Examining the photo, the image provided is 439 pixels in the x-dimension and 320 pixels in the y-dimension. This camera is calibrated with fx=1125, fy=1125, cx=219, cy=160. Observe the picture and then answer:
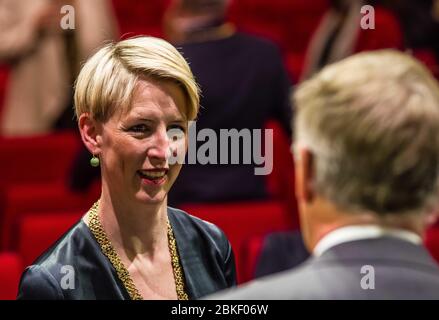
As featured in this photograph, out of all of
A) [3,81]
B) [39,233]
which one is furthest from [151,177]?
[3,81]

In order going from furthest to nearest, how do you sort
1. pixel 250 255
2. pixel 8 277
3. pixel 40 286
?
pixel 250 255
pixel 8 277
pixel 40 286

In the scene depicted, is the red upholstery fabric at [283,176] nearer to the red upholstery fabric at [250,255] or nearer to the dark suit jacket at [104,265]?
the red upholstery fabric at [250,255]

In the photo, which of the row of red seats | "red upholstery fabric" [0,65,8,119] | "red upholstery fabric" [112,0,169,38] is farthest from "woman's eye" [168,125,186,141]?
"red upholstery fabric" [112,0,169,38]

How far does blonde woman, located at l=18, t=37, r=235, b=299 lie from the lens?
4.39 feet

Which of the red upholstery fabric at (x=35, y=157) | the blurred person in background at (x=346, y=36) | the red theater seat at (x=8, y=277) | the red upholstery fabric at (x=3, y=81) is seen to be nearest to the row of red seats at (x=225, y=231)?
the red theater seat at (x=8, y=277)

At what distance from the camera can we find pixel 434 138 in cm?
98

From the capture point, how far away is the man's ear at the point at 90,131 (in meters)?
1.37

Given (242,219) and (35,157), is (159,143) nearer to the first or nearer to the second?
(242,219)

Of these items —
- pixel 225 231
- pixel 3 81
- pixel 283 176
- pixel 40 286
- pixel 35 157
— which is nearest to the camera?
pixel 40 286

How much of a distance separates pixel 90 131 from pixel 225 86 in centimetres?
96

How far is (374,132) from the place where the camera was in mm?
968

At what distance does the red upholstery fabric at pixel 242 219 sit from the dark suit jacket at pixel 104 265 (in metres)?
0.49
